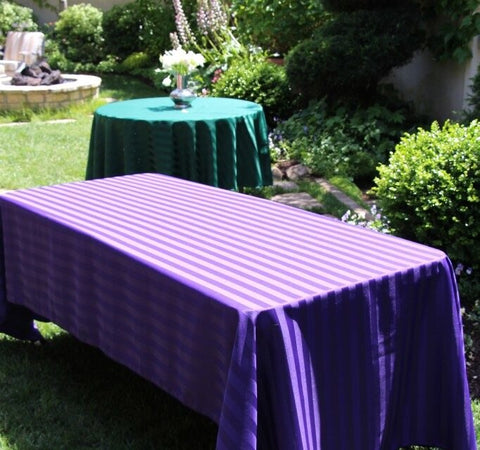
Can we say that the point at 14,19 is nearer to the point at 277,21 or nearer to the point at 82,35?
the point at 82,35

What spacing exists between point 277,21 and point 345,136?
2.87 meters

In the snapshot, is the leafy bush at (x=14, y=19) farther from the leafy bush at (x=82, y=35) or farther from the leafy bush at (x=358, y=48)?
the leafy bush at (x=358, y=48)

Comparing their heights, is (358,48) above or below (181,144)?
above

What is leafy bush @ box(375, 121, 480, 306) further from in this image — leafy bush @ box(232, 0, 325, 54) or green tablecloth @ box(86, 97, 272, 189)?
leafy bush @ box(232, 0, 325, 54)

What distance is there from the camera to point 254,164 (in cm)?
598

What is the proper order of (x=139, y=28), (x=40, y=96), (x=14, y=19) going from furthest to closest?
(x=14, y=19) → (x=139, y=28) → (x=40, y=96)

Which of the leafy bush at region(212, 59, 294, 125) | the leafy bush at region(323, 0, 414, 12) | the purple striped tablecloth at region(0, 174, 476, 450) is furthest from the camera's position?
the leafy bush at region(212, 59, 294, 125)

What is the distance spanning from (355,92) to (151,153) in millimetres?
3452

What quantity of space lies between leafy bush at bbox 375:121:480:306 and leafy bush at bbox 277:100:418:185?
2.46m

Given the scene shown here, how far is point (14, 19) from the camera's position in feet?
59.5

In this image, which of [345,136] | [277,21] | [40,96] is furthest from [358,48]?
[40,96]


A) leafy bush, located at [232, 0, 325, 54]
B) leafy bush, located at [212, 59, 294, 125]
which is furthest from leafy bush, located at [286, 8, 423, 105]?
leafy bush, located at [232, 0, 325, 54]

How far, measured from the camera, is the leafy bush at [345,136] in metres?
7.26

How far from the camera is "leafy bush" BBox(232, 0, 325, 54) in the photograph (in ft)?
32.4
